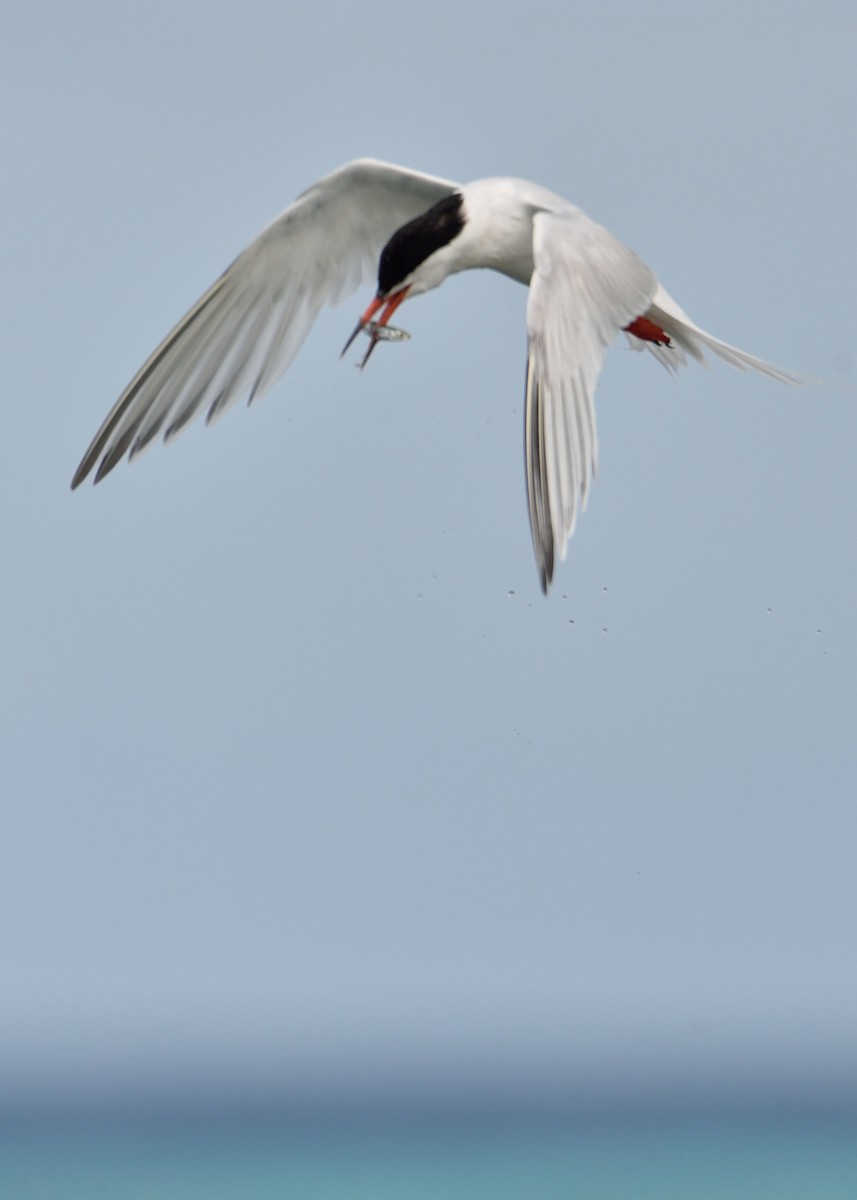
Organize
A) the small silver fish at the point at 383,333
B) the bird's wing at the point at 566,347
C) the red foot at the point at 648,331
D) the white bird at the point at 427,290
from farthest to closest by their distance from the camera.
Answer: the red foot at the point at 648,331
the small silver fish at the point at 383,333
the white bird at the point at 427,290
the bird's wing at the point at 566,347

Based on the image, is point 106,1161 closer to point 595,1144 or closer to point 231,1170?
point 231,1170

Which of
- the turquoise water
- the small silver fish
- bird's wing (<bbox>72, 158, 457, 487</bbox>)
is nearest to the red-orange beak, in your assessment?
the small silver fish

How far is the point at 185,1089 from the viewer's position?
53.9m

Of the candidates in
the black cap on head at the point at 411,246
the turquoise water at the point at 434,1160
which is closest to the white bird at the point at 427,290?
the black cap on head at the point at 411,246

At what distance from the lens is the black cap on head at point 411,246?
6832 millimetres

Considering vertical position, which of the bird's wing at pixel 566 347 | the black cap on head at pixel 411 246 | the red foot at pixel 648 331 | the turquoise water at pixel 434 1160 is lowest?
the bird's wing at pixel 566 347

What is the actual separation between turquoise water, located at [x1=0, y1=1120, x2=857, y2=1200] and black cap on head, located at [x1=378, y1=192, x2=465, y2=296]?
32475 millimetres

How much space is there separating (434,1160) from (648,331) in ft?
127

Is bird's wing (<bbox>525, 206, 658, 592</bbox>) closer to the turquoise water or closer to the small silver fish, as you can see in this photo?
the small silver fish

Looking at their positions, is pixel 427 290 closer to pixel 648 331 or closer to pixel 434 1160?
pixel 648 331

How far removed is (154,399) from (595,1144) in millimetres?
40173

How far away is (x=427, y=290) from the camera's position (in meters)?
7.04

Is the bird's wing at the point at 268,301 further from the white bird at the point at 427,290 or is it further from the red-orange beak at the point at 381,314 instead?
the red-orange beak at the point at 381,314

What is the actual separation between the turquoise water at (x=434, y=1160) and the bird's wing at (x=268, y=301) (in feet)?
104
